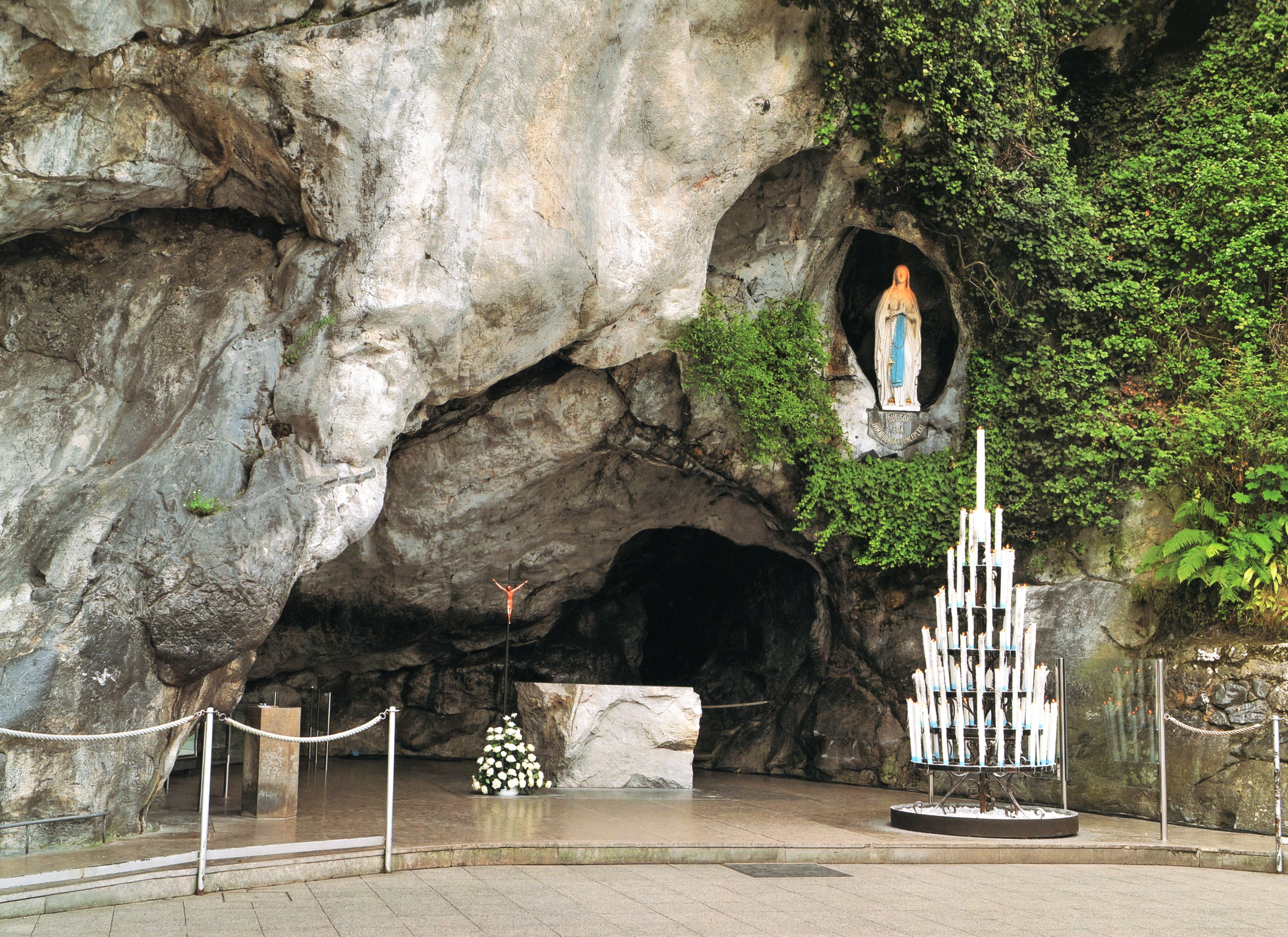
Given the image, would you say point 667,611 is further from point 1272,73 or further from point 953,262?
point 1272,73

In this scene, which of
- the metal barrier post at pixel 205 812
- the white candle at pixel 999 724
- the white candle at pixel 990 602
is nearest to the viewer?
the metal barrier post at pixel 205 812

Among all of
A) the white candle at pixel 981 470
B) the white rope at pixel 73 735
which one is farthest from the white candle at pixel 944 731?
the white rope at pixel 73 735

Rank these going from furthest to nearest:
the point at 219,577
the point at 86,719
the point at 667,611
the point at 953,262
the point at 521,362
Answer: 1. the point at 667,611
2. the point at 953,262
3. the point at 521,362
4. the point at 219,577
5. the point at 86,719

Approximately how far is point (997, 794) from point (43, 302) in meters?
10.3

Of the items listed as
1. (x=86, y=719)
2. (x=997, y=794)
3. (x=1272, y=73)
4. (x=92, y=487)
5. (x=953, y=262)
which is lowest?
(x=997, y=794)

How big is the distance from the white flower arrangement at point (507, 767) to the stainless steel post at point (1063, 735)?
16.0ft

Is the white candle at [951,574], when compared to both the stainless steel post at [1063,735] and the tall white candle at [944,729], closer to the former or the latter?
the tall white candle at [944,729]

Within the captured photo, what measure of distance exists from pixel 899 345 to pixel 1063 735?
16.6 ft

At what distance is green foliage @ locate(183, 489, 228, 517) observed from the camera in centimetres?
819

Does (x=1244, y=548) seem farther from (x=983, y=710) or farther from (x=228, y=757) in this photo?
(x=228, y=757)

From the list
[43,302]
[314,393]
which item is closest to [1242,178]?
[314,393]

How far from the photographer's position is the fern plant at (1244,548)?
33.1 ft

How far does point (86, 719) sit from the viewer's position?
24.3 ft

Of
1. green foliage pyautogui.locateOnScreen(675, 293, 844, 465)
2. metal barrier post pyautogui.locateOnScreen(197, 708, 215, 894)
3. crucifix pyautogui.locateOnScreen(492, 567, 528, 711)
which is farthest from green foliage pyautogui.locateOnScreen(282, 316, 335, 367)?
green foliage pyautogui.locateOnScreen(675, 293, 844, 465)
